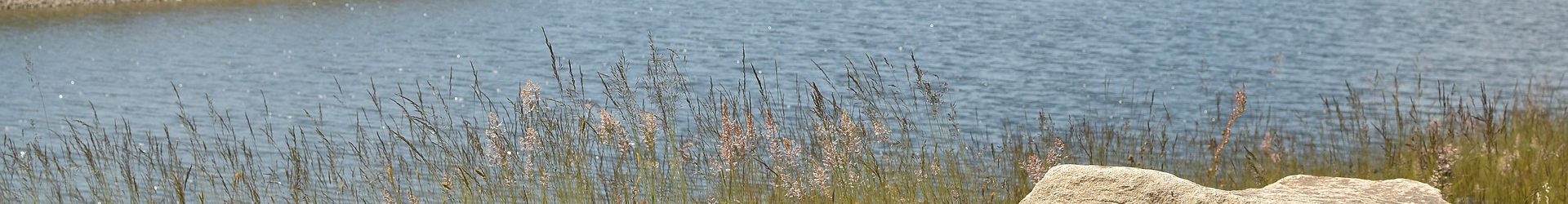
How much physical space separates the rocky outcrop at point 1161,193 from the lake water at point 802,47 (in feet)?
17.3

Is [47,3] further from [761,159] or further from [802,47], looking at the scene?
[761,159]

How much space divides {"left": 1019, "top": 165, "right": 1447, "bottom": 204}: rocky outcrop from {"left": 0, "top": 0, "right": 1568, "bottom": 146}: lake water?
5.26 metres

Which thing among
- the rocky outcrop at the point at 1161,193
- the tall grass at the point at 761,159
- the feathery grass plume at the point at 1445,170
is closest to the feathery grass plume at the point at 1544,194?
the tall grass at the point at 761,159

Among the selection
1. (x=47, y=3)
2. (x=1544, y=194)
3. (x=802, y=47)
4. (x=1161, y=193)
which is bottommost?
(x=802, y=47)

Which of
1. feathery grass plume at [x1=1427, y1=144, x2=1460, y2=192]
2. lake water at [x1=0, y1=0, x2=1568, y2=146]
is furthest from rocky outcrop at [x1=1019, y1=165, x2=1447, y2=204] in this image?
lake water at [x1=0, y1=0, x2=1568, y2=146]

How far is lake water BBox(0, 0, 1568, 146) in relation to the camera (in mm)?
11225

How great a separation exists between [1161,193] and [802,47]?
1138 centimetres

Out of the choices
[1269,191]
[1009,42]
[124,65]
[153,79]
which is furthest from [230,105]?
[1269,191]

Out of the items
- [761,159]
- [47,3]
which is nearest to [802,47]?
[761,159]

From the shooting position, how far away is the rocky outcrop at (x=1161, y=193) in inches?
136

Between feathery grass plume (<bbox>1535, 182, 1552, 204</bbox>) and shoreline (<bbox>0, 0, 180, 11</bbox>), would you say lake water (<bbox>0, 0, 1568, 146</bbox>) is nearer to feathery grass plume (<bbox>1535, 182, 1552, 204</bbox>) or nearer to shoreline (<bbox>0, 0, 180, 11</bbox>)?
shoreline (<bbox>0, 0, 180, 11</bbox>)

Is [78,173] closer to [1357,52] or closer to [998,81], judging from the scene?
[998,81]

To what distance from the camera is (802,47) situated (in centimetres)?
1484

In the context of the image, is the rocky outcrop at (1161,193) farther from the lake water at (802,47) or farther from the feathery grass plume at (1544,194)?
the lake water at (802,47)
